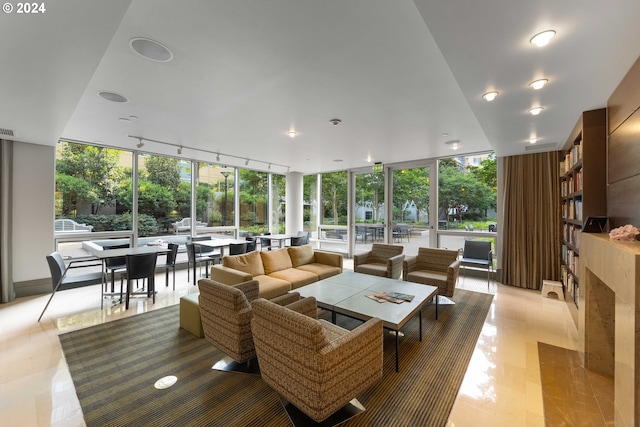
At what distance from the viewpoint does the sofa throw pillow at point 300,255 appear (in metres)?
4.60

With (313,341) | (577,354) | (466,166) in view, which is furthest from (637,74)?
(466,166)

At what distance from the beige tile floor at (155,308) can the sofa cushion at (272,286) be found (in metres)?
1.67

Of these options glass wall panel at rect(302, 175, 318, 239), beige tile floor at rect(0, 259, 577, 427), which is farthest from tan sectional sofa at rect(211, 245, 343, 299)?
glass wall panel at rect(302, 175, 318, 239)

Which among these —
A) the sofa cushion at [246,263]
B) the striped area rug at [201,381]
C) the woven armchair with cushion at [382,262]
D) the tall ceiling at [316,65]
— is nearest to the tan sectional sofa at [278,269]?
the sofa cushion at [246,263]

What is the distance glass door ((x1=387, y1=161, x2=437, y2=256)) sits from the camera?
635 cm

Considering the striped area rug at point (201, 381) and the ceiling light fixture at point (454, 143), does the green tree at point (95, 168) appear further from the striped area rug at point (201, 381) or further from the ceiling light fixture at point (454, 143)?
the ceiling light fixture at point (454, 143)

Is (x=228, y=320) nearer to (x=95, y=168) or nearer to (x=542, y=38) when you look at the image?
(x=542, y=38)

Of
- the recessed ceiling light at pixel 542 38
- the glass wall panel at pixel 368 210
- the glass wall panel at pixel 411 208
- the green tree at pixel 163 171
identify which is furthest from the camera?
the glass wall panel at pixel 368 210

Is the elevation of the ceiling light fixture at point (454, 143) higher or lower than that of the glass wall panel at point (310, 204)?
higher

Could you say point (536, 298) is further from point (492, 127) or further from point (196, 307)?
point (196, 307)

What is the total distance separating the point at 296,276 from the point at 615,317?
321 cm

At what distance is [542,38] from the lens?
5.58 ft

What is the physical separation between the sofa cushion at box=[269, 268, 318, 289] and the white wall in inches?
158

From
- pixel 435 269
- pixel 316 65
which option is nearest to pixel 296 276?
pixel 435 269
